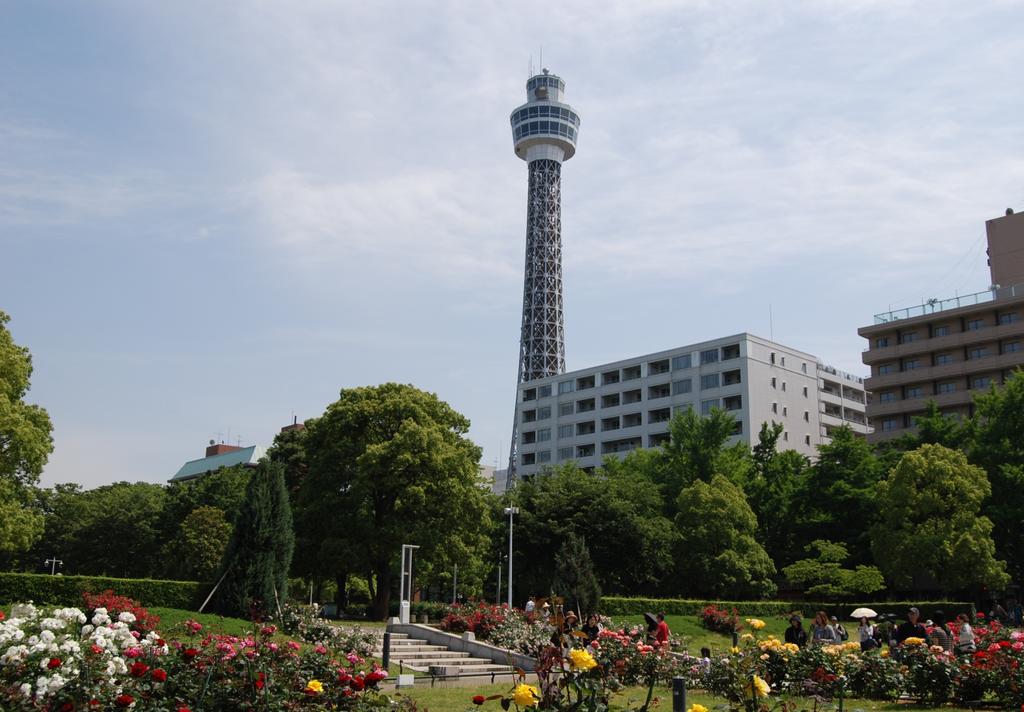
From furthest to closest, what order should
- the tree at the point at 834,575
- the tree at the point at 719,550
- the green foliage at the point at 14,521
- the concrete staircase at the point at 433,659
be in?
the tree at the point at 719,550 < the tree at the point at 834,575 < the green foliage at the point at 14,521 < the concrete staircase at the point at 433,659

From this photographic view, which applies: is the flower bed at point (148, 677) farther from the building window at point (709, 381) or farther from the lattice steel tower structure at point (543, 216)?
the lattice steel tower structure at point (543, 216)

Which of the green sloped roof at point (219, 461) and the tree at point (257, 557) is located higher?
the green sloped roof at point (219, 461)

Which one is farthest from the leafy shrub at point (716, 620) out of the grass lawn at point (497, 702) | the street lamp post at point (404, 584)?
the grass lawn at point (497, 702)

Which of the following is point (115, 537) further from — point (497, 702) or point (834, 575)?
point (497, 702)

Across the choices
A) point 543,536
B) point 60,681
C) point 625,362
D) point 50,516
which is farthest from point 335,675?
point 625,362

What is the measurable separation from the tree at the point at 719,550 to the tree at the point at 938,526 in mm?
5878

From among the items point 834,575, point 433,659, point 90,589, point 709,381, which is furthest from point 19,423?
point 709,381

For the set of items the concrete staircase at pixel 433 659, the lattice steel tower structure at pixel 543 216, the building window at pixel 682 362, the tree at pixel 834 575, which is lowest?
the concrete staircase at pixel 433 659

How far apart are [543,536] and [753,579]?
11.8 metres

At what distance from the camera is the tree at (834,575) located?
41625mm

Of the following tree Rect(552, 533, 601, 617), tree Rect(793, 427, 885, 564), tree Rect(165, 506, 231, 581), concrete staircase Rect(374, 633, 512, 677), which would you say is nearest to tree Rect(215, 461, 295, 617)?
concrete staircase Rect(374, 633, 512, 677)

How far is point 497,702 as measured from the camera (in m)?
15.0

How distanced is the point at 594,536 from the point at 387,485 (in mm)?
10545

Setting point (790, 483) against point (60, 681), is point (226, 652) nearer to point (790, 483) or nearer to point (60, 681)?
point (60, 681)
